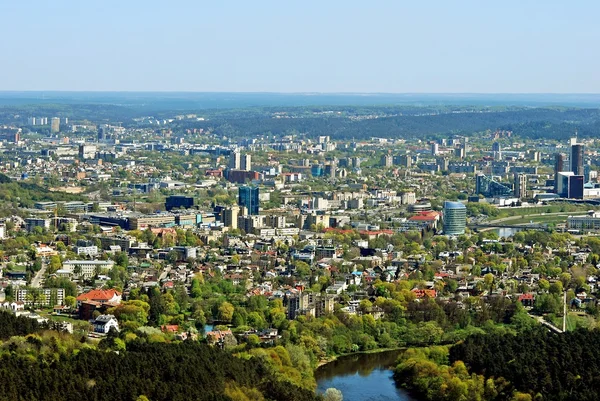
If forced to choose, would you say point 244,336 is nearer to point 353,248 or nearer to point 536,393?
point 536,393

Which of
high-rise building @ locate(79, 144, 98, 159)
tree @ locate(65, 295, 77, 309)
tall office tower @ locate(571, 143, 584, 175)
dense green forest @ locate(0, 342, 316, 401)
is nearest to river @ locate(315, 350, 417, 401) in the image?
dense green forest @ locate(0, 342, 316, 401)

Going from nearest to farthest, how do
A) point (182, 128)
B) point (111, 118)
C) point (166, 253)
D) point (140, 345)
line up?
point (140, 345) < point (166, 253) < point (182, 128) < point (111, 118)

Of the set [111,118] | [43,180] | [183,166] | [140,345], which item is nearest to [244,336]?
[140,345]

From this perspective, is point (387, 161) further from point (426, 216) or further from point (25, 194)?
point (426, 216)

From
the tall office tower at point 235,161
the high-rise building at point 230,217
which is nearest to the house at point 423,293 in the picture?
the high-rise building at point 230,217

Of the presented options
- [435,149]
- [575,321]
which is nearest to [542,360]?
[575,321]

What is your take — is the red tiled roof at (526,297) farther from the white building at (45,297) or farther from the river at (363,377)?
the white building at (45,297)

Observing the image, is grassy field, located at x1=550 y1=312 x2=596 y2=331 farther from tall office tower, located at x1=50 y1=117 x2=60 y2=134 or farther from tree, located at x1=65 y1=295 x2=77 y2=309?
tall office tower, located at x1=50 y1=117 x2=60 y2=134
